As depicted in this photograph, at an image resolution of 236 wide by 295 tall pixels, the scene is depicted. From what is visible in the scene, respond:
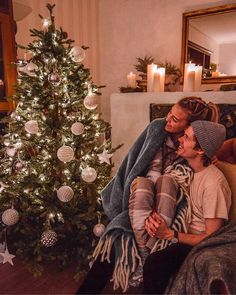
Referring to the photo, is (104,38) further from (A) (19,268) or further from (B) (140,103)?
(A) (19,268)

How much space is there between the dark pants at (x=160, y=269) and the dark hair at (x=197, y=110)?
71cm

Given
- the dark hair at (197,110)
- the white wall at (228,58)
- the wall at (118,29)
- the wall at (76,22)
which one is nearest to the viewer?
the dark hair at (197,110)

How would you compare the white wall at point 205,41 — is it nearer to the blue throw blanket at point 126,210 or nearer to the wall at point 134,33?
the wall at point 134,33

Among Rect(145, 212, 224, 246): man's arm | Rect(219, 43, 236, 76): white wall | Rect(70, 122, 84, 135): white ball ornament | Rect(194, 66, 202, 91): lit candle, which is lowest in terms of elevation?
Rect(145, 212, 224, 246): man's arm

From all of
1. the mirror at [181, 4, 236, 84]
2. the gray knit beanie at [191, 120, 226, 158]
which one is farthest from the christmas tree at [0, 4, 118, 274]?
the mirror at [181, 4, 236, 84]

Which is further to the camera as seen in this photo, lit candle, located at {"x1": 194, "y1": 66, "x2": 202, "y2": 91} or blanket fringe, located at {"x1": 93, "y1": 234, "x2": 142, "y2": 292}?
lit candle, located at {"x1": 194, "y1": 66, "x2": 202, "y2": 91}

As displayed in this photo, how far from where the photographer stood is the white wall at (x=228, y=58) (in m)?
2.67

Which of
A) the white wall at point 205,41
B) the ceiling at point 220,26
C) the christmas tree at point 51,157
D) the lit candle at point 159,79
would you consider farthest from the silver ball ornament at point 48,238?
the ceiling at point 220,26

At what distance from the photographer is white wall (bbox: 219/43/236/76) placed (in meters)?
2.67

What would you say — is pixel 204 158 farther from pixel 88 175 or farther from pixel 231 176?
pixel 88 175

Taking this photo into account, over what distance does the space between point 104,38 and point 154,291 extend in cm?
323

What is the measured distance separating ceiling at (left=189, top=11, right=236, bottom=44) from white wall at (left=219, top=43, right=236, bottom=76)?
59mm

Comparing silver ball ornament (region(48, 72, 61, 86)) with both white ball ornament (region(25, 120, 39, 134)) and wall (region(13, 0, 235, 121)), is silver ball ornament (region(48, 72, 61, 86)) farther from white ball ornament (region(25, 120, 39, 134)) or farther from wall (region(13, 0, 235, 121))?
wall (region(13, 0, 235, 121))

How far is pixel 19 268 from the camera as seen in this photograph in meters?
1.85
